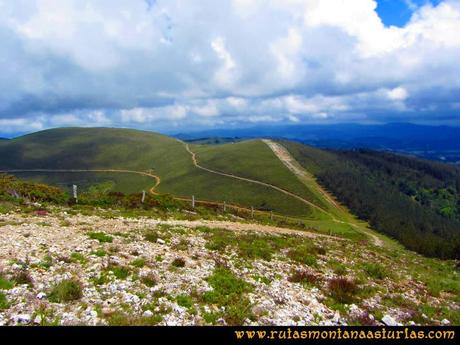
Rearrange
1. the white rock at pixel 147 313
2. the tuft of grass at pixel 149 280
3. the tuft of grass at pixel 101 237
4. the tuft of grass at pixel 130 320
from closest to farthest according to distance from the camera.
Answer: the tuft of grass at pixel 130 320, the white rock at pixel 147 313, the tuft of grass at pixel 149 280, the tuft of grass at pixel 101 237

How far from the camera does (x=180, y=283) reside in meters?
16.0

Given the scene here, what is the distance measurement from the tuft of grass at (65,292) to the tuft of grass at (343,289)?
1199 centimetres

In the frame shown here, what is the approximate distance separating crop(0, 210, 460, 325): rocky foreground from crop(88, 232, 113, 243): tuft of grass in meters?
0.07

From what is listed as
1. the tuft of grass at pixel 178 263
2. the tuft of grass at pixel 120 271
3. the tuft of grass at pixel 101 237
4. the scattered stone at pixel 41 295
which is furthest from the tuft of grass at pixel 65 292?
the tuft of grass at pixel 101 237

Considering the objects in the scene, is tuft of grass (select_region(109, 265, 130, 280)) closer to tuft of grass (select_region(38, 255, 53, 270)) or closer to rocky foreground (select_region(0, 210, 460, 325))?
rocky foreground (select_region(0, 210, 460, 325))

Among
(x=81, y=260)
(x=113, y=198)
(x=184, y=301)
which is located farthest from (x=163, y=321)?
(x=113, y=198)

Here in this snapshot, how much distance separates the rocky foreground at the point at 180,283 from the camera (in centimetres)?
1295

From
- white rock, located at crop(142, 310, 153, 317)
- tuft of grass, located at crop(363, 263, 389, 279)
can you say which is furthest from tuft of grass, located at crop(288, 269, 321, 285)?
white rock, located at crop(142, 310, 153, 317)

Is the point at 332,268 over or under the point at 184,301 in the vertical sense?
under

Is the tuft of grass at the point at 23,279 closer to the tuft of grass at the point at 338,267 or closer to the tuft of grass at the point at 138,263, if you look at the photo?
the tuft of grass at the point at 138,263

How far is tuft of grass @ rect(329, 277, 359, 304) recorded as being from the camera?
16.9 m

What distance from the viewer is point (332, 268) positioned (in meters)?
22.9
